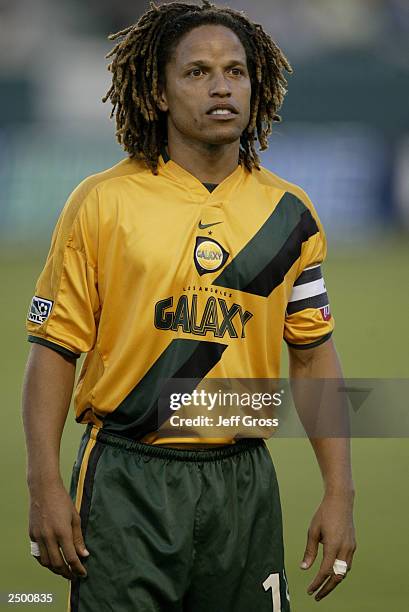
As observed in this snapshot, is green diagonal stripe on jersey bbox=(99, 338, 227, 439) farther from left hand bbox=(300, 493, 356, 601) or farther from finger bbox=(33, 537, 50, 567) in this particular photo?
left hand bbox=(300, 493, 356, 601)

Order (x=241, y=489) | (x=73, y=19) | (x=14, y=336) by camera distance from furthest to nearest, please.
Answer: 1. (x=73, y=19)
2. (x=14, y=336)
3. (x=241, y=489)

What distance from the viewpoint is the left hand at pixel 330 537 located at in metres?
3.33

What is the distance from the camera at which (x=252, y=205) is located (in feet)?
11.1

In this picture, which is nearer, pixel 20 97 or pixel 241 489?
pixel 241 489

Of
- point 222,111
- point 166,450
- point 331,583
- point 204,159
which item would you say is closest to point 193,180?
point 204,159

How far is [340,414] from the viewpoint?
3480mm

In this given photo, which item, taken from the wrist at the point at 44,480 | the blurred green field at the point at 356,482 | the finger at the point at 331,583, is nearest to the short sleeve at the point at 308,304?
the finger at the point at 331,583

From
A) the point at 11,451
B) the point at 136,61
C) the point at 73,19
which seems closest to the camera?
the point at 136,61

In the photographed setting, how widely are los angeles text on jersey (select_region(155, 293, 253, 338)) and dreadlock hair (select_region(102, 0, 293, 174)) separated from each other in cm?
39

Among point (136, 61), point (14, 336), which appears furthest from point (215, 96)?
point (14, 336)

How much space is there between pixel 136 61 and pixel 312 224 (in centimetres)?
64

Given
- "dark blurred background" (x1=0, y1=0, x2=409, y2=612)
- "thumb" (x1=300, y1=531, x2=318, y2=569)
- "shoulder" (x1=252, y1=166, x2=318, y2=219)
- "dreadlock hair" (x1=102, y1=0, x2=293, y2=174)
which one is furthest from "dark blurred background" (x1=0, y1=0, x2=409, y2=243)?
"thumb" (x1=300, y1=531, x2=318, y2=569)

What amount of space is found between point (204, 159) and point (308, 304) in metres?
0.46

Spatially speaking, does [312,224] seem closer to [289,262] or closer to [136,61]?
[289,262]
